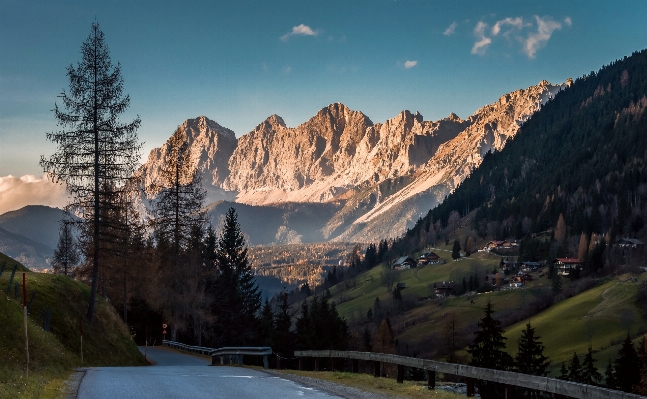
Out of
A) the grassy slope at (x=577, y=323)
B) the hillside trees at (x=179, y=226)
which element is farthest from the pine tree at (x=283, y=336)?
the grassy slope at (x=577, y=323)

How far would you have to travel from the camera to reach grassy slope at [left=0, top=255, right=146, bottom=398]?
2244cm

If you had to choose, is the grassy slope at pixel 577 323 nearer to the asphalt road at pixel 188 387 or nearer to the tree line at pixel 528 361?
the tree line at pixel 528 361

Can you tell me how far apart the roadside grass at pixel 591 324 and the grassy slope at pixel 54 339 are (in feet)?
340

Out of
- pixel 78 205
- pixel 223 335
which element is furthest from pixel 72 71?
pixel 223 335

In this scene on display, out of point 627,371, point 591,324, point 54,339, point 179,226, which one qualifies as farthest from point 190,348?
point 591,324

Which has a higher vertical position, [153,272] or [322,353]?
[153,272]

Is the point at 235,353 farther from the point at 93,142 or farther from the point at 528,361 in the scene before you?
the point at 528,361

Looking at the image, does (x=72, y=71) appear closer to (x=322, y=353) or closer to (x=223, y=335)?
Result: (x=322, y=353)

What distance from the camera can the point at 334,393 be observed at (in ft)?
66.1

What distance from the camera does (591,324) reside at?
152m

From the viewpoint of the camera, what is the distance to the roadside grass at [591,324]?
139 metres

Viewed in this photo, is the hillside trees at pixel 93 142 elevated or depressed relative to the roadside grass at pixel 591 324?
elevated

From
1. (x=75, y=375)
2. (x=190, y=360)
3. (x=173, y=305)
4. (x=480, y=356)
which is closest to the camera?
(x=75, y=375)

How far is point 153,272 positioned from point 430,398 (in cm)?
5730
